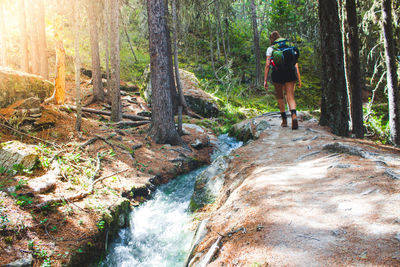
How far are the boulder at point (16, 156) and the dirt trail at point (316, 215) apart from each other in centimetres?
395

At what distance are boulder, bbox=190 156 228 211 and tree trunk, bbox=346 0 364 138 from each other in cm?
502

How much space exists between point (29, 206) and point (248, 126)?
8251 mm

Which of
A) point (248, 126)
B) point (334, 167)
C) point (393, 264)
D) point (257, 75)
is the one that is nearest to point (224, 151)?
point (248, 126)

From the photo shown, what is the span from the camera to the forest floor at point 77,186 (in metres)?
3.39

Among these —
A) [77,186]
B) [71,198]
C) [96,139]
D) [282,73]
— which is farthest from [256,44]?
[71,198]

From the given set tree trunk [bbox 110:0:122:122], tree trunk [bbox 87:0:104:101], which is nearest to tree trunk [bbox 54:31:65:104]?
tree trunk [bbox 110:0:122:122]

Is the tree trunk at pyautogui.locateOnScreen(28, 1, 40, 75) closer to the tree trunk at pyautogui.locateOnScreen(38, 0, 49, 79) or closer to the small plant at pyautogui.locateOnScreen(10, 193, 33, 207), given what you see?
the tree trunk at pyautogui.locateOnScreen(38, 0, 49, 79)

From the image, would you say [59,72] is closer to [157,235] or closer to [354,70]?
[157,235]

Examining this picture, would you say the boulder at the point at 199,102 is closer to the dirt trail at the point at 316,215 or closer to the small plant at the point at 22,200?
the dirt trail at the point at 316,215

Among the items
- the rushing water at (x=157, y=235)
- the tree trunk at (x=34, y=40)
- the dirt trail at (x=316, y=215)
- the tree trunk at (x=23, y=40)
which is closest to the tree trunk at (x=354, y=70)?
the dirt trail at (x=316, y=215)

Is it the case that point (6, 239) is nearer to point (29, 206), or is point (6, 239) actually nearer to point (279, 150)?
point (29, 206)

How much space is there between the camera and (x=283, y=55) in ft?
20.9

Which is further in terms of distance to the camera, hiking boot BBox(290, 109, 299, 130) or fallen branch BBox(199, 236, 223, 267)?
hiking boot BBox(290, 109, 299, 130)

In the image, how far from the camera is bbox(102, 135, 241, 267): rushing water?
3.92m
